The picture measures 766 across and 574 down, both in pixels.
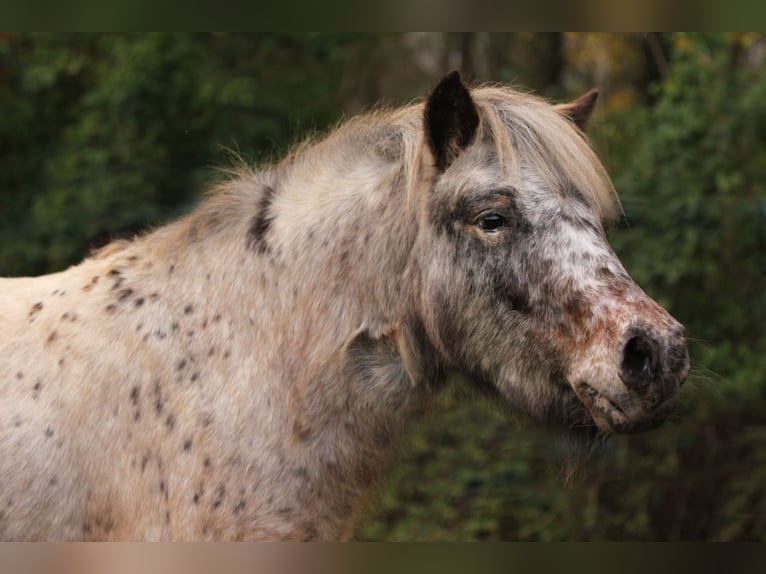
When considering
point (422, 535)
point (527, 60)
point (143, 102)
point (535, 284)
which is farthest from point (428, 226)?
point (527, 60)

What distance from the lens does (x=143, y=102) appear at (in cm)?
762

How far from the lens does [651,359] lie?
7.81 feet

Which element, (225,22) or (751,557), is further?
(225,22)

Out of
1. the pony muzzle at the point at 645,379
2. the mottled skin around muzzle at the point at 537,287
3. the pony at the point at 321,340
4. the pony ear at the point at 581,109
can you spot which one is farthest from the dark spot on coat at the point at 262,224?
the pony muzzle at the point at 645,379

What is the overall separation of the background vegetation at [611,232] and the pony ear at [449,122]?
1.74 meters

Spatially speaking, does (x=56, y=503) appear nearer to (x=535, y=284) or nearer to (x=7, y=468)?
(x=7, y=468)

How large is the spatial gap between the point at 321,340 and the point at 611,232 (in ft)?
10.3

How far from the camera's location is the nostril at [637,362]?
238 centimetres

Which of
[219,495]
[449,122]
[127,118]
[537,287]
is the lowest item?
[219,495]

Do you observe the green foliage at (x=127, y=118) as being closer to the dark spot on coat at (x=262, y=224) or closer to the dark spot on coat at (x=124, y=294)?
the dark spot on coat at (x=262, y=224)

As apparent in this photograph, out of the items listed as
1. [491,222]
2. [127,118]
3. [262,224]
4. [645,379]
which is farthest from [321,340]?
[127,118]

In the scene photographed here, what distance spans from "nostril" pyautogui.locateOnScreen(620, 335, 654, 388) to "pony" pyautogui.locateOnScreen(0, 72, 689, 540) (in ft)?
0.31

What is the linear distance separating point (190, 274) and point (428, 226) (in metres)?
0.82

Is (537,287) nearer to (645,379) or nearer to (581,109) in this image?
(645,379)
